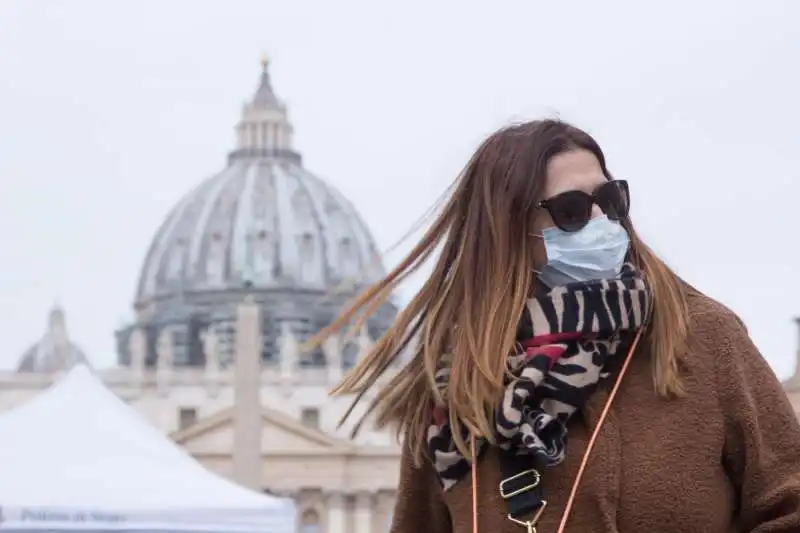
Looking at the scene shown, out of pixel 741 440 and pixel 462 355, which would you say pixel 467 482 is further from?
pixel 741 440

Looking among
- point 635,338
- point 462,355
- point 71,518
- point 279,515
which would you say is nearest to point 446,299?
point 462,355

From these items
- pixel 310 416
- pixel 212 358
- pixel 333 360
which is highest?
pixel 212 358

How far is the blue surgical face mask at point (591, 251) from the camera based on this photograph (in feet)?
7.20

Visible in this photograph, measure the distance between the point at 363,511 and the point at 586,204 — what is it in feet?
183

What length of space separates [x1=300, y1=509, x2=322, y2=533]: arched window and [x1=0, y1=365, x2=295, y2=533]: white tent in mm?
48105

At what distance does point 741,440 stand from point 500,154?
0.43 metres

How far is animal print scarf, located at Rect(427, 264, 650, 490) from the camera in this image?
2.17m

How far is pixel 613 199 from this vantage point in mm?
2270

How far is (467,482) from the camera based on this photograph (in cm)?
225

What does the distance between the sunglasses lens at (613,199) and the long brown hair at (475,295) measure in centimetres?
2

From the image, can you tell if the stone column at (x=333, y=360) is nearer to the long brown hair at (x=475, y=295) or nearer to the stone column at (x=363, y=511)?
the stone column at (x=363, y=511)

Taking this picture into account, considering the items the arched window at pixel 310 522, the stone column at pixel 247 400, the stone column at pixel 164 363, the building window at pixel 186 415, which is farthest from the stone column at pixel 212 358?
the stone column at pixel 247 400

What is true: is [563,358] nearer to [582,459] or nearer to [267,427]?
[582,459]

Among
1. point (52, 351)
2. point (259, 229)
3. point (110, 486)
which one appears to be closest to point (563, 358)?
point (110, 486)
